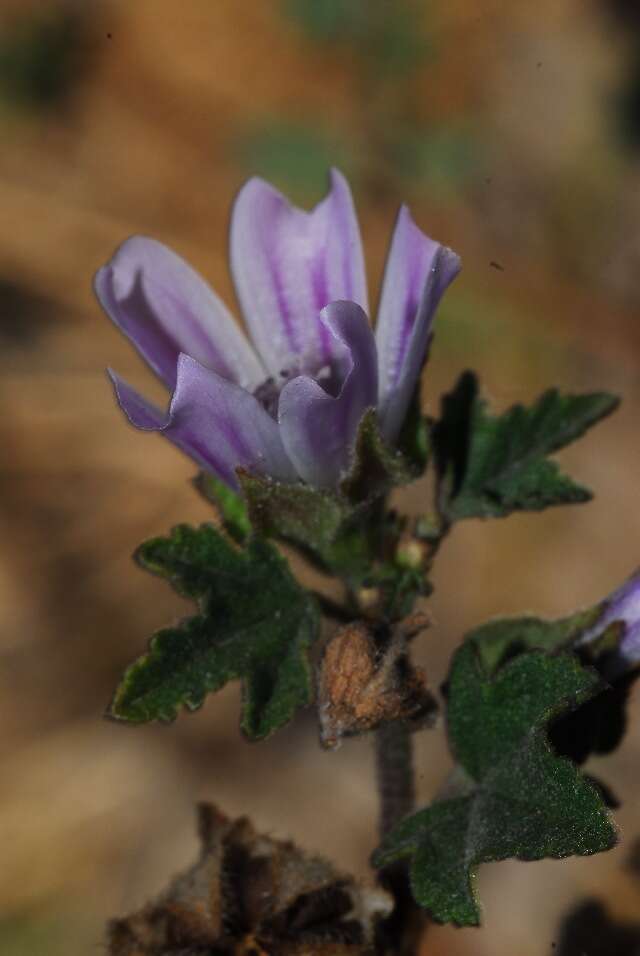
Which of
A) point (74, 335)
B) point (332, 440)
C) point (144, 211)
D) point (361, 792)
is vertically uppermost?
point (144, 211)

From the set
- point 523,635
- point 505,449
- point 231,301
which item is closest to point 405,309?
point 505,449

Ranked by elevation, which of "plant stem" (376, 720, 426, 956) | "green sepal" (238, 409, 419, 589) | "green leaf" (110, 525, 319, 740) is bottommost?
"plant stem" (376, 720, 426, 956)

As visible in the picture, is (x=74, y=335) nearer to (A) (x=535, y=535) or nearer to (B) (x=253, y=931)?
(A) (x=535, y=535)

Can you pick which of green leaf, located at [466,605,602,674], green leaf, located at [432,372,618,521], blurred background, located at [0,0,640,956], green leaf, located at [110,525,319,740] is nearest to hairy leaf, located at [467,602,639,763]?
green leaf, located at [466,605,602,674]

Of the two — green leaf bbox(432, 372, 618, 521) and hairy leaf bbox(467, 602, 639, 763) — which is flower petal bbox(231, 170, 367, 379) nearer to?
green leaf bbox(432, 372, 618, 521)

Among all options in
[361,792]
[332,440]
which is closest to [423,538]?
[332,440]

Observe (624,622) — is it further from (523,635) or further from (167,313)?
(167,313)

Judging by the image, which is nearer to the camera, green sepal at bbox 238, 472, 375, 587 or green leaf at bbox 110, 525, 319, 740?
green leaf at bbox 110, 525, 319, 740
